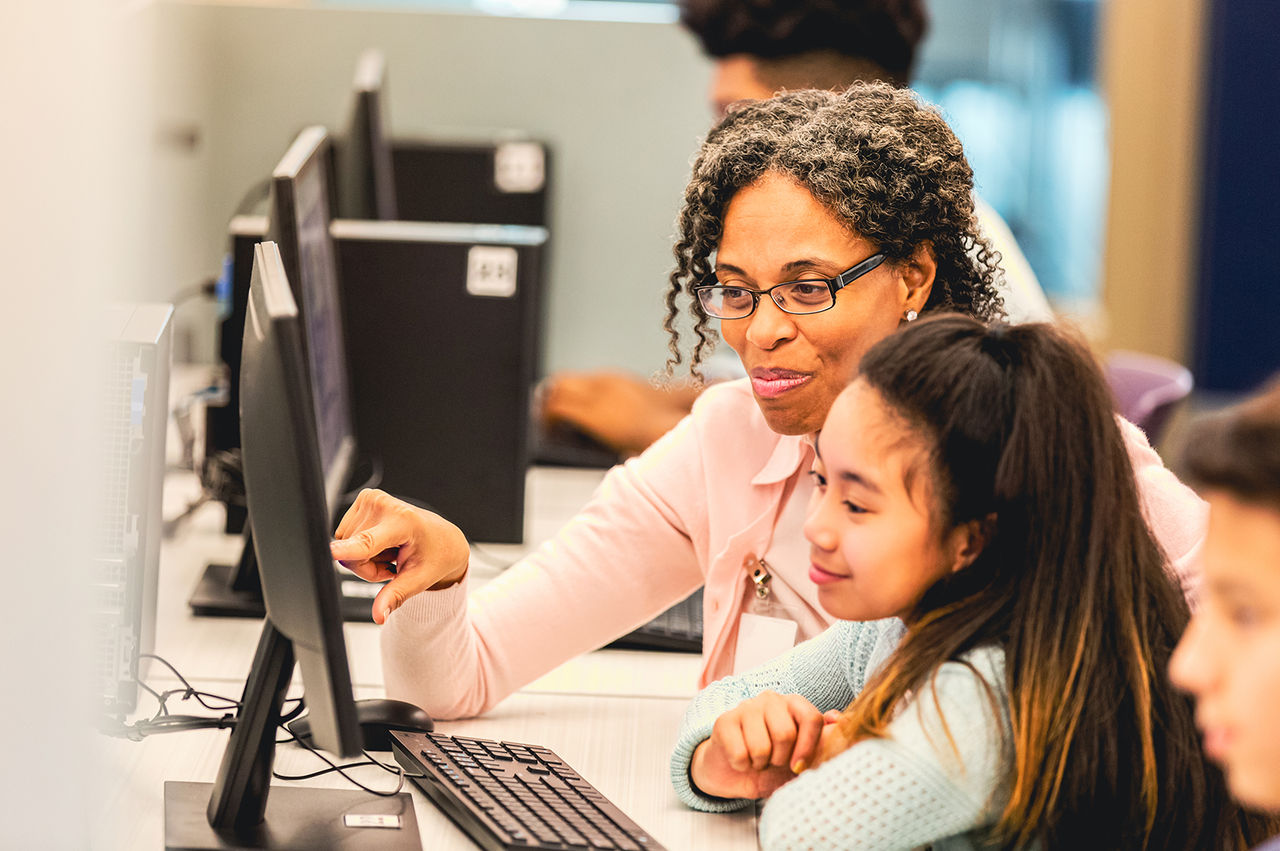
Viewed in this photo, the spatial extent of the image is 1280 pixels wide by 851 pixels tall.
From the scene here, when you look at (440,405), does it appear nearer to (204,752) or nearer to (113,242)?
(204,752)

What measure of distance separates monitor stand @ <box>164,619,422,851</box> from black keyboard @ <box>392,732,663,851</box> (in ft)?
0.17

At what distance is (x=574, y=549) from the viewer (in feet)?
4.65

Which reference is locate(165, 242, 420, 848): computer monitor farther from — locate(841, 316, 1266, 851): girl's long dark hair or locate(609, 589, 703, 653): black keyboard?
locate(609, 589, 703, 653): black keyboard

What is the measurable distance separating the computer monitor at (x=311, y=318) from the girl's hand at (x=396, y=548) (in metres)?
0.25

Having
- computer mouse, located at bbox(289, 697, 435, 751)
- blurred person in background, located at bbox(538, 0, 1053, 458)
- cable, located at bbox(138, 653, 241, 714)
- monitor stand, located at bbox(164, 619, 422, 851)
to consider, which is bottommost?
cable, located at bbox(138, 653, 241, 714)

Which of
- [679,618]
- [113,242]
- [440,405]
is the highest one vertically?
[113,242]

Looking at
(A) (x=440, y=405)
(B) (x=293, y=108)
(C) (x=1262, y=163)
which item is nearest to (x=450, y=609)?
(A) (x=440, y=405)

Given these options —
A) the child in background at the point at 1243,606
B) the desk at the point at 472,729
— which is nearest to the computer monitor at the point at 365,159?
the desk at the point at 472,729

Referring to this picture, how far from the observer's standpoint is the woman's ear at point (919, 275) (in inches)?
51.4

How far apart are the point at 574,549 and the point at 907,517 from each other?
0.50 m

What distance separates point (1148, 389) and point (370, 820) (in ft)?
5.57

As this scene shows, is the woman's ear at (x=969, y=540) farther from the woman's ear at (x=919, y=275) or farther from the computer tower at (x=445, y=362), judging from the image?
the computer tower at (x=445, y=362)

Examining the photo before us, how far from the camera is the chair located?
7.19 ft

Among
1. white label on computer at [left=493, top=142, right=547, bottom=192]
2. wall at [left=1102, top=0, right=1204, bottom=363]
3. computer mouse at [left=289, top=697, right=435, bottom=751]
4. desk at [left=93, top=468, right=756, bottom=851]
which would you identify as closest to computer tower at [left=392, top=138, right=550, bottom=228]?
white label on computer at [left=493, top=142, right=547, bottom=192]
